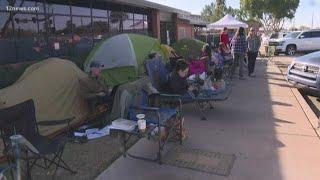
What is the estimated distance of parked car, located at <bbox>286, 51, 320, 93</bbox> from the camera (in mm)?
9445

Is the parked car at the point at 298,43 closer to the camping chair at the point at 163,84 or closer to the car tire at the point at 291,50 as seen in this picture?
the car tire at the point at 291,50

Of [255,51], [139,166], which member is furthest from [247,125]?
[255,51]

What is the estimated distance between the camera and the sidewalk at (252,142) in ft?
15.5

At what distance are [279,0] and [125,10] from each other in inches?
1531

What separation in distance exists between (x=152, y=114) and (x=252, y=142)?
1.63 meters

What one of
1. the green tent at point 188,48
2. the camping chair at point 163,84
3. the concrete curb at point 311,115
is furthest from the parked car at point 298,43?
the camping chair at point 163,84

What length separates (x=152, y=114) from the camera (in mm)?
5523

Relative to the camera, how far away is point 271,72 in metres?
14.3

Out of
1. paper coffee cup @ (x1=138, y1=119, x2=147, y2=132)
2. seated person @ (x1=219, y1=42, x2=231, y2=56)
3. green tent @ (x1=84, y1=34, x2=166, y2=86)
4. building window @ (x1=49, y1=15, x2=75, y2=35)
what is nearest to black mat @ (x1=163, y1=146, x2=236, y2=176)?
paper coffee cup @ (x1=138, y1=119, x2=147, y2=132)

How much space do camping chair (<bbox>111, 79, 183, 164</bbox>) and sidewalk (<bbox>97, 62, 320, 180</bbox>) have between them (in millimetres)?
257

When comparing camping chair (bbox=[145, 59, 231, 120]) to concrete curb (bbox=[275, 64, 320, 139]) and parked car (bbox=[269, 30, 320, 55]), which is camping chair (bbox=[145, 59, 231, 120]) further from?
parked car (bbox=[269, 30, 320, 55])

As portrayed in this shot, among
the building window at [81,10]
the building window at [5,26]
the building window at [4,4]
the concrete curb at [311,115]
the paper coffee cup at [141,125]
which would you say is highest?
the building window at [81,10]

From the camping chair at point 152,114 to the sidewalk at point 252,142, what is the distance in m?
0.26

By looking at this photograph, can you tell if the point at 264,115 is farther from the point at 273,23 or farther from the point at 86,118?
the point at 273,23
